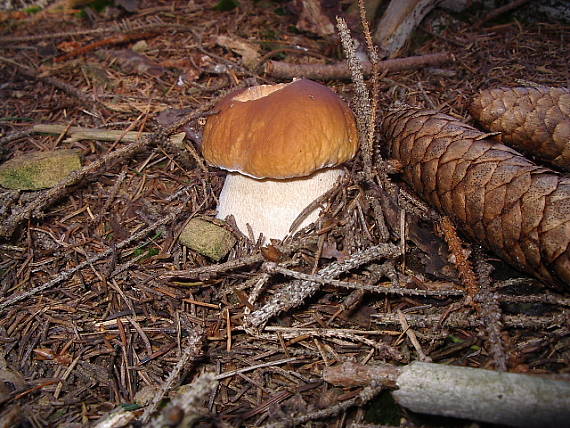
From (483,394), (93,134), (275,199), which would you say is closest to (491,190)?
(483,394)

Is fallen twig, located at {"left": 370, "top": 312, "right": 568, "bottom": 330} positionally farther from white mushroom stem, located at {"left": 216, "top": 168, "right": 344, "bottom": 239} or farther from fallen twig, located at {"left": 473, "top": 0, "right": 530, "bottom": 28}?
fallen twig, located at {"left": 473, "top": 0, "right": 530, "bottom": 28}

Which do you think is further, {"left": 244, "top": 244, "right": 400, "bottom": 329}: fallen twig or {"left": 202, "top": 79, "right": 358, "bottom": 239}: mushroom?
{"left": 202, "top": 79, "right": 358, "bottom": 239}: mushroom

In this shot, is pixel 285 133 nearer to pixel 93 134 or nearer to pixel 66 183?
pixel 66 183

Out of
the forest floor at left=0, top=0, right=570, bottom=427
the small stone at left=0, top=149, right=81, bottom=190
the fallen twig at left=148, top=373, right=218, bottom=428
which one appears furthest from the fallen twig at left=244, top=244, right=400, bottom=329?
the small stone at left=0, top=149, right=81, bottom=190

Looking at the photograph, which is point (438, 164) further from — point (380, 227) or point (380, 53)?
point (380, 53)

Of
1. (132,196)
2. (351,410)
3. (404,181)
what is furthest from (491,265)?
(132,196)
